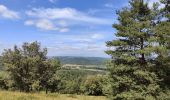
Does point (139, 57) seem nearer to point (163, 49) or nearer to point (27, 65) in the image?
point (163, 49)

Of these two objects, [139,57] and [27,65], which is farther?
[27,65]

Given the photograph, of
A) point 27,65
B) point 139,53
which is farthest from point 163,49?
point 27,65

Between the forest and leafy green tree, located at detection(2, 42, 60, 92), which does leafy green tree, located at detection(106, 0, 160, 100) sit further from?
leafy green tree, located at detection(2, 42, 60, 92)

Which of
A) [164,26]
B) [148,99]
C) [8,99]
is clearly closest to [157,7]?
[164,26]

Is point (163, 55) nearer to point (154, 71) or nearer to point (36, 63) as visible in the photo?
point (154, 71)

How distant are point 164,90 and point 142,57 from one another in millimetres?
3600

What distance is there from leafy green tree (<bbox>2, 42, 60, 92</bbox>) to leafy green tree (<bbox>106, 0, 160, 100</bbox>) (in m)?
28.6

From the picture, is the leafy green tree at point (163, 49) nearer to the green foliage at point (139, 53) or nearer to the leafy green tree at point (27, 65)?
the green foliage at point (139, 53)

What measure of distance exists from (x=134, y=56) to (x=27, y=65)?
107ft

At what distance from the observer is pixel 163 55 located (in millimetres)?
25938

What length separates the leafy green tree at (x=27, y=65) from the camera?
53875 millimetres

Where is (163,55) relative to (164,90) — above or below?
above

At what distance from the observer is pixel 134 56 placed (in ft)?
86.5

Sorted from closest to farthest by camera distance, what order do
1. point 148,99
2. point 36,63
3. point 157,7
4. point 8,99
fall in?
point 8,99 < point 148,99 < point 157,7 < point 36,63
